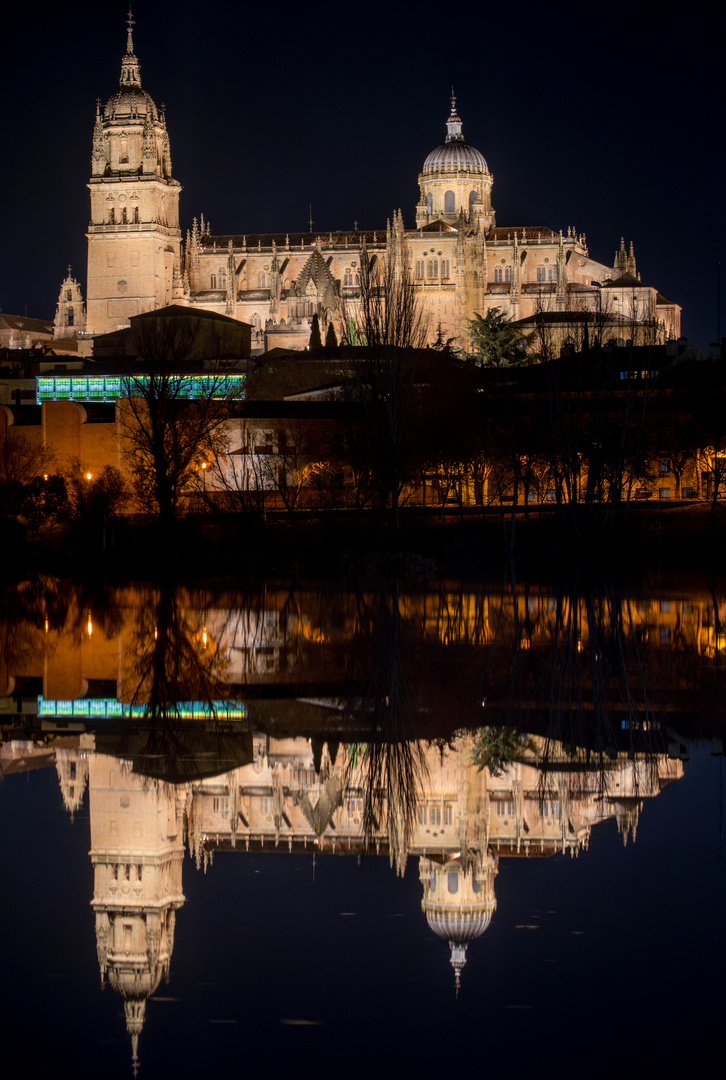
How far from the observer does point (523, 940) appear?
6.27 metres

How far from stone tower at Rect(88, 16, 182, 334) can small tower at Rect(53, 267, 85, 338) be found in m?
6.32

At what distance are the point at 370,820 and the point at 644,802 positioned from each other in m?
1.64

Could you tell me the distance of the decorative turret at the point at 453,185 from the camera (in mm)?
95500

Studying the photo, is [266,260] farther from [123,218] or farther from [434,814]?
[434,814]

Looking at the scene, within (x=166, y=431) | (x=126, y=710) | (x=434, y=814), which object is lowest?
(x=434, y=814)

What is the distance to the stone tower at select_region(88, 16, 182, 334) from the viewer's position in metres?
84.8

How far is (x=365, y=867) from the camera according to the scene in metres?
7.57

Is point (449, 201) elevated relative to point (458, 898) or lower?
elevated

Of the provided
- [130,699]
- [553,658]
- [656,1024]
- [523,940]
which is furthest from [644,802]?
[553,658]

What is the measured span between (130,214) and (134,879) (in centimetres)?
8234

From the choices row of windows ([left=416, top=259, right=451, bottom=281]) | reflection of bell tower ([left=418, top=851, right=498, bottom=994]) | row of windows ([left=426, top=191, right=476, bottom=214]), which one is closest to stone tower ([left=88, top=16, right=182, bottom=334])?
row of windows ([left=416, top=259, right=451, bottom=281])

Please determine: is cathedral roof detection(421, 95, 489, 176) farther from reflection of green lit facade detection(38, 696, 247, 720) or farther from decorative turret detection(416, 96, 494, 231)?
reflection of green lit facade detection(38, 696, 247, 720)

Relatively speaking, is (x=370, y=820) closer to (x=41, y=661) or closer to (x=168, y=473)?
(x=41, y=661)

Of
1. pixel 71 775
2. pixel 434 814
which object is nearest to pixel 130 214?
pixel 71 775
